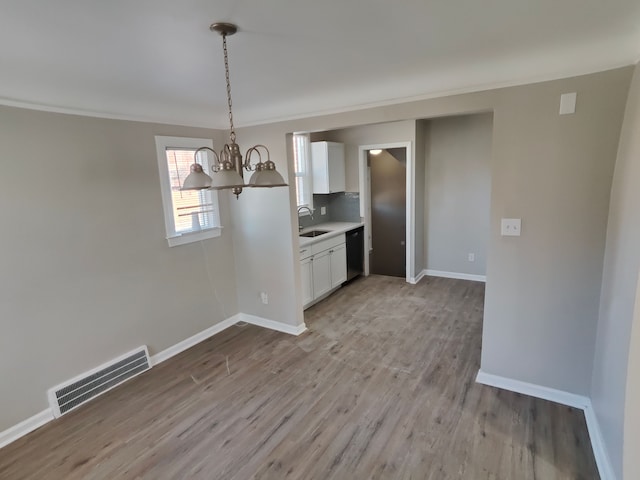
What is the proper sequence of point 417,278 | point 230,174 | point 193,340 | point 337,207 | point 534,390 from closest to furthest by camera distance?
point 230,174
point 534,390
point 193,340
point 417,278
point 337,207

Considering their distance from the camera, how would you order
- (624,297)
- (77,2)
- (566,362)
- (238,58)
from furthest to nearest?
(566,362) → (238,58) → (624,297) → (77,2)

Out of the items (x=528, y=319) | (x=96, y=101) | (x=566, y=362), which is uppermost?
(x=96, y=101)

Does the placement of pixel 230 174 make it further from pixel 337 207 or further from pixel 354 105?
pixel 337 207

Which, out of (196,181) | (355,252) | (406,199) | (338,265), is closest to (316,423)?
(196,181)

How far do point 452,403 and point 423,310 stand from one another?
1.73 m

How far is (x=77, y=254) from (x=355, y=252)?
3.72 m

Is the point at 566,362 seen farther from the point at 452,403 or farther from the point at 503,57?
the point at 503,57

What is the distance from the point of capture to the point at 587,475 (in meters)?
1.92

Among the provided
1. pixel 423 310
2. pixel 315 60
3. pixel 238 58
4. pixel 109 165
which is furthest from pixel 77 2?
pixel 423 310

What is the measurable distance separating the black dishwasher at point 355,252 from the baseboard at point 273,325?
5.44 ft

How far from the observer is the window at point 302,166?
5.15 meters

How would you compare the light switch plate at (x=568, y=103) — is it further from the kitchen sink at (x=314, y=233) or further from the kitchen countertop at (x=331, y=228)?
the kitchen sink at (x=314, y=233)

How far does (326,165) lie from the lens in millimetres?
5051

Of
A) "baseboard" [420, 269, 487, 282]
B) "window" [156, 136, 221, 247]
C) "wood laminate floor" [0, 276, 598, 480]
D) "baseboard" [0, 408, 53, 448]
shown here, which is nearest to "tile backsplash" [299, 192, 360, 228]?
"baseboard" [420, 269, 487, 282]
